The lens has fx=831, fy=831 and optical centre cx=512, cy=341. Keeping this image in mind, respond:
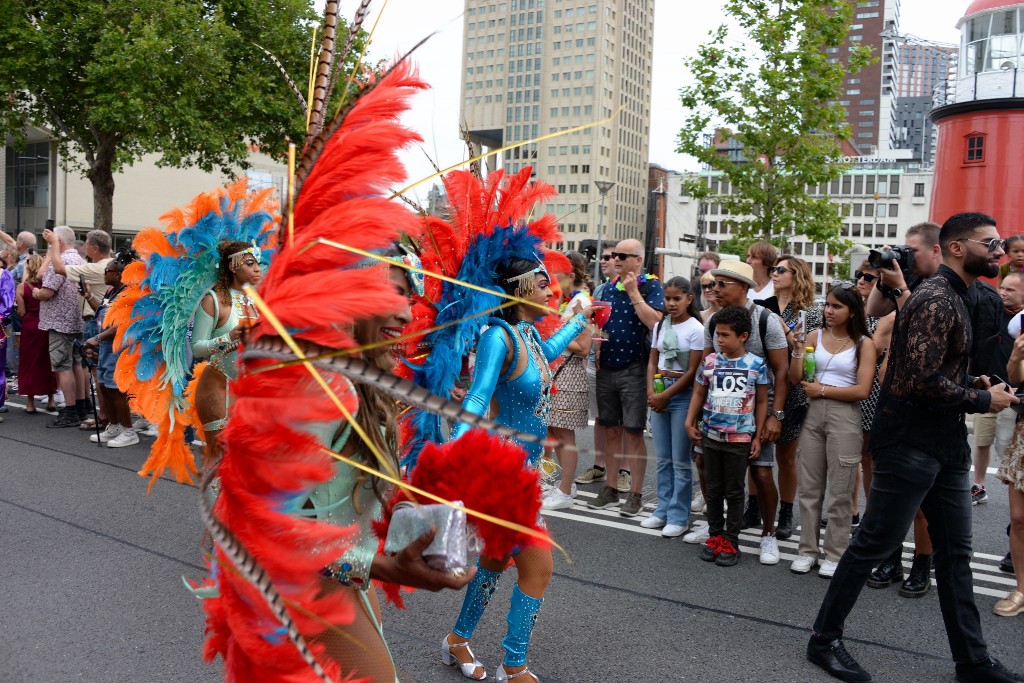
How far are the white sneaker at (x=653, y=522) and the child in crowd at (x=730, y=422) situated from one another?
0.64 meters

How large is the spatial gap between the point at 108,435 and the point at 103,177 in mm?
16679

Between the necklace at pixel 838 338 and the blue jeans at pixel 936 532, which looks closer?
the blue jeans at pixel 936 532

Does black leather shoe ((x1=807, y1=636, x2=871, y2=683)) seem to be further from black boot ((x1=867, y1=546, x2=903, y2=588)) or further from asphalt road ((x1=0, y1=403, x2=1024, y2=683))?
black boot ((x1=867, y1=546, x2=903, y2=588))

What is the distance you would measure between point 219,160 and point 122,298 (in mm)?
20480

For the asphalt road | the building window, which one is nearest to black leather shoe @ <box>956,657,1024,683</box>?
the asphalt road

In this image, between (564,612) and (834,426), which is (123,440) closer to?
(564,612)

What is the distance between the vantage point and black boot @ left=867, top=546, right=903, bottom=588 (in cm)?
501

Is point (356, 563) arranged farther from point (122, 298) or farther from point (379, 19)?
point (122, 298)

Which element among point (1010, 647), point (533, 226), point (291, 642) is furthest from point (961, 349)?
point (291, 642)

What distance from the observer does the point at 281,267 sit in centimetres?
163

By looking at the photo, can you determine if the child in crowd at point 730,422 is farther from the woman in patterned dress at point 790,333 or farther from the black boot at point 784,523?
the black boot at point 784,523

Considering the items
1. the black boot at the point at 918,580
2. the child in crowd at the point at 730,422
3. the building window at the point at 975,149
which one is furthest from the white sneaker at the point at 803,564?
the building window at the point at 975,149

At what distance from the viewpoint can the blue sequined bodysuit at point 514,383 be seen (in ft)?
10.9

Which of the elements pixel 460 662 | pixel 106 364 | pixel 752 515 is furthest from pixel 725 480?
pixel 106 364
